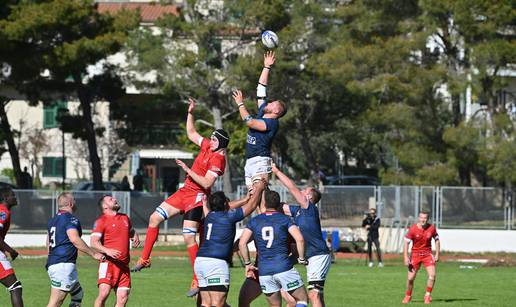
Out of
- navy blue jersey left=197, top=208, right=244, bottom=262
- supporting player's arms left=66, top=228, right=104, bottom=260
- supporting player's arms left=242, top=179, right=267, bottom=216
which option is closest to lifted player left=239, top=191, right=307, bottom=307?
supporting player's arms left=242, top=179, right=267, bottom=216

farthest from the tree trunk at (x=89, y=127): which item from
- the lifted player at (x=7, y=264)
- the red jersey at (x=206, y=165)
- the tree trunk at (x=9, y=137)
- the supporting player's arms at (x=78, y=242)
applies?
the supporting player's arms at (x=78, y=242)

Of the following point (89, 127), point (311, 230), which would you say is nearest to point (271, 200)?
point (311, 230)

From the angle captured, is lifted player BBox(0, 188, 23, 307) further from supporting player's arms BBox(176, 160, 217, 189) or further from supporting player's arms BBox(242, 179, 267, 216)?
supporting player's arms BBox(242, 179, 267, 216)

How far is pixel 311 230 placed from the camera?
59.1ft

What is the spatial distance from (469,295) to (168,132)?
48709mm

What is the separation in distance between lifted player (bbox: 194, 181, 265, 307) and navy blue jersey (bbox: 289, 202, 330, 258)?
2.22 m

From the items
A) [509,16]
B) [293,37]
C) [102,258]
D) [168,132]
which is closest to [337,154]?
[168,132]

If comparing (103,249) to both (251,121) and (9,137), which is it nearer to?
(251,121)

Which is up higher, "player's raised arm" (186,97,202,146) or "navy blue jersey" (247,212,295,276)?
"player's raised arm" (186,97,202,146)

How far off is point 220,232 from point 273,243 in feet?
2.53

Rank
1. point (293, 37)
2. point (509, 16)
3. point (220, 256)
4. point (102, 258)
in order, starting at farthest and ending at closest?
point (293, 37) < point (509, 16) < point (102, 258) < point (220, 256)

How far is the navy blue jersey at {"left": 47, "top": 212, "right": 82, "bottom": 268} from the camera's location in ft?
56.2

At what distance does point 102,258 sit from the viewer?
17.2 metres

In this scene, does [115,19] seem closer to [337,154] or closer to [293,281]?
[337,154]
